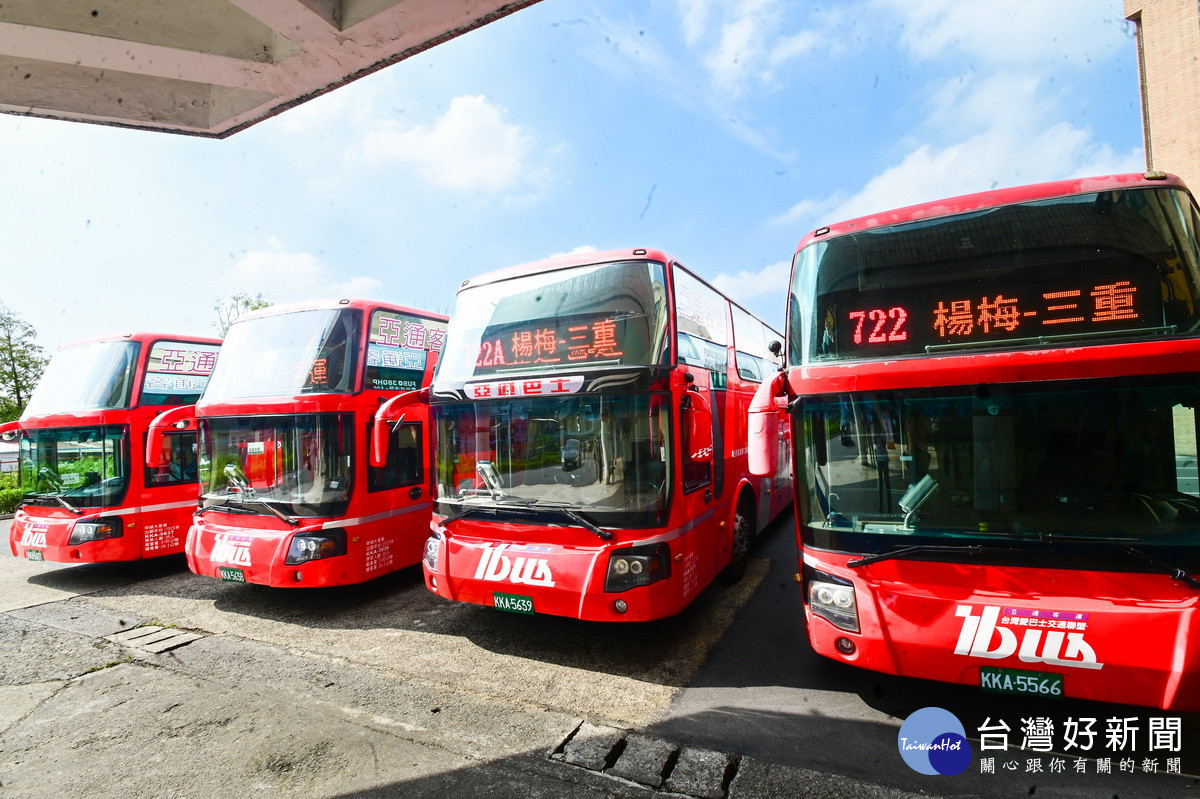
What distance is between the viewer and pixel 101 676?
504cm

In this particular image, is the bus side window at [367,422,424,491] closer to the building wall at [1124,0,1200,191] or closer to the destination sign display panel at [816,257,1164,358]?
the destination sign display panel at [816,257,1164,358]

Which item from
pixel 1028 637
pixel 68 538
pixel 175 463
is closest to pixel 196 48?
pixel 1028 637

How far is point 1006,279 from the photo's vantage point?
3.73 metres

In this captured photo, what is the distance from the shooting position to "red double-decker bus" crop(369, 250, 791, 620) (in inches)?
187

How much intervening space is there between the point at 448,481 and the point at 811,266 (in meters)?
3.62

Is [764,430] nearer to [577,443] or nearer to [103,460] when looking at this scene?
[577,443]

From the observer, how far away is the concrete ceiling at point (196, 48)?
122 inches

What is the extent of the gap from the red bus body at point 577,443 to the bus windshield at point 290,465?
4.81 ft

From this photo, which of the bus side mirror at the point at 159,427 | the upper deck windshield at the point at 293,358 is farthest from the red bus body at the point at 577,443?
the bus side mirror at the point at 159,427

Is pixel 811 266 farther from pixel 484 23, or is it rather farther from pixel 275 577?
pixel 275 577

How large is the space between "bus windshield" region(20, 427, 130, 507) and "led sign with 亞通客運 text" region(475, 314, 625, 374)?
5963 millimetres

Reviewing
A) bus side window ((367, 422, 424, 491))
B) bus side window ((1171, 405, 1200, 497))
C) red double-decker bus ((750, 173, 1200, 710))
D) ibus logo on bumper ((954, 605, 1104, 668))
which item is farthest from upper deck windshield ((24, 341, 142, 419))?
bus side window ((1171, 405, 1200, 497))

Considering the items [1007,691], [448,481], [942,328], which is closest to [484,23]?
[942,328]

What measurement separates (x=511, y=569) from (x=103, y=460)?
665cm
